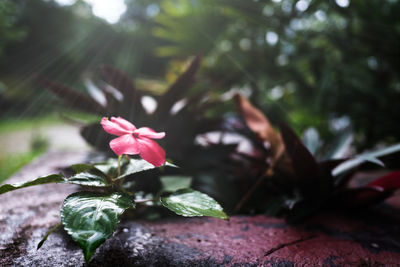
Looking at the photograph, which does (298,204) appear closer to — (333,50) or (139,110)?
(139,110)

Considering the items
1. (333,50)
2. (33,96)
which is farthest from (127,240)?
(33,96)

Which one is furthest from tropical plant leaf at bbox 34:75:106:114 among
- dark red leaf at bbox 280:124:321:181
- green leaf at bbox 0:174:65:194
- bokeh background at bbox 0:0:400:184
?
dark red leaf at bbox 280:124:321:181

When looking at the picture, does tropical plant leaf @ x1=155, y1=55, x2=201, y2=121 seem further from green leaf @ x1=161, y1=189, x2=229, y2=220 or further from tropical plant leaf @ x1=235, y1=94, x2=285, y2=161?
green leaf @ x1=161, y1=189, x2=229, y2=220

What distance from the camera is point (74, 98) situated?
3.32 ft

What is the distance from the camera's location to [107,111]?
96 centimetres

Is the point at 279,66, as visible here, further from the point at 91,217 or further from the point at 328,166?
the point at 91,217

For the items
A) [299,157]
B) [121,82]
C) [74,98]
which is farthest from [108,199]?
[74,98]

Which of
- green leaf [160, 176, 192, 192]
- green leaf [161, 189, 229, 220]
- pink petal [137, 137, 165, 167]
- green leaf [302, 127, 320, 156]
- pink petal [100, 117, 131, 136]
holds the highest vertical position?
Result: pink petal [100, 117, 131, 136]

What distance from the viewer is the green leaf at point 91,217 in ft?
1.06

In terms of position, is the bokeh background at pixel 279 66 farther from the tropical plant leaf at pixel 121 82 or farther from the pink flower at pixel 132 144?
the pink flower at pixel 132 144

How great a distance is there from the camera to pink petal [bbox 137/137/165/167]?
0.42m

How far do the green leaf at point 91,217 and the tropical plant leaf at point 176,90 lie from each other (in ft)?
1.80

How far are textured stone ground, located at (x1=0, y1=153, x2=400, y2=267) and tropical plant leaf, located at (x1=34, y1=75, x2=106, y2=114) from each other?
0.40 meters

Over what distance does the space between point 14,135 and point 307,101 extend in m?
2.21
